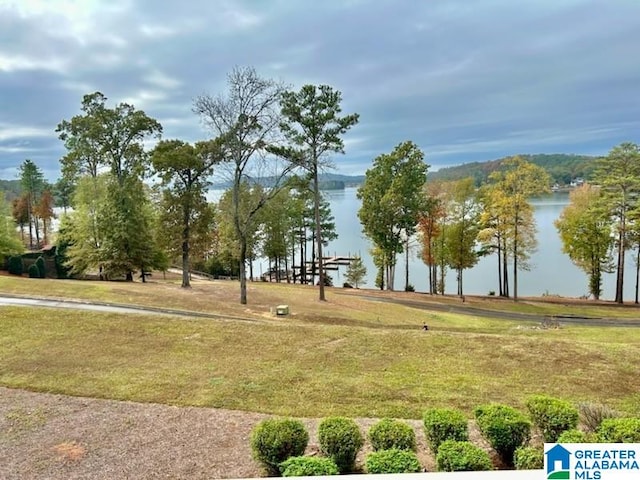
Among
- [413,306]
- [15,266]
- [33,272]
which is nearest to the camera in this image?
[413,306]

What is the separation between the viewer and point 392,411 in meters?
6.95

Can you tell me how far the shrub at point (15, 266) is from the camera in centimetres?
3023

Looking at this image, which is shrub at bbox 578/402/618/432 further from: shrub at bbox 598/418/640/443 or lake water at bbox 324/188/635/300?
lake water at bbox 324/188/635/300

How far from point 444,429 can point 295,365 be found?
16.8 feet

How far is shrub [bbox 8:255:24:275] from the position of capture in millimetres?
30234

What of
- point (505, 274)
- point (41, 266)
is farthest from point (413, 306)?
point (41, 266)

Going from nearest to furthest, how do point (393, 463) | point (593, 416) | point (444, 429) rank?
point (393, 463) < point (444, 429) < point (593, 416)

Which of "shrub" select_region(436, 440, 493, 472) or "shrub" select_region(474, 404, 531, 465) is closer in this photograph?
"shrub" select_region(436, 440, 493, 472)

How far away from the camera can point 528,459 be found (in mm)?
4262

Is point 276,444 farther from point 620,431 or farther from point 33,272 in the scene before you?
point 33,272

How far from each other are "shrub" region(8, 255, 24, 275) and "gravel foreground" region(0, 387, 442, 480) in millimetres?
27040

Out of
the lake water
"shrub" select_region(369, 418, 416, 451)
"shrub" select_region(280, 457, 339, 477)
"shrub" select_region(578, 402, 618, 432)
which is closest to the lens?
"shrub" select_region(280, 457, 339, 477)

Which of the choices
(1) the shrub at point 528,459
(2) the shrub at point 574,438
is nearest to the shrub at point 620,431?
(2) the shrub at point 574,438

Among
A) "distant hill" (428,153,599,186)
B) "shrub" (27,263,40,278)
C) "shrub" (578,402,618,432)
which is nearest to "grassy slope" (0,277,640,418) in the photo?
"shrub" (578,402,618,432)
